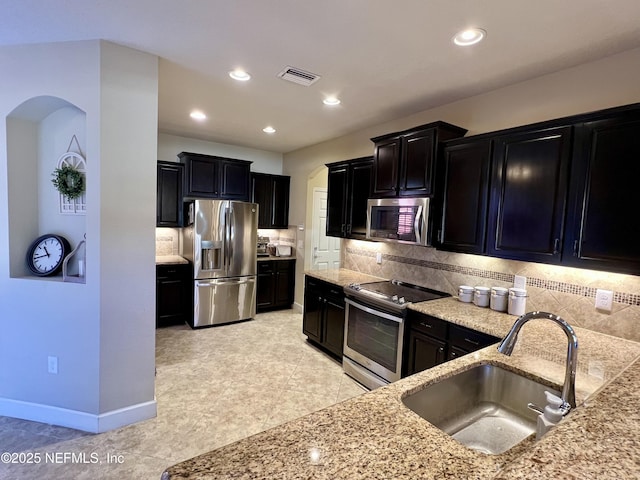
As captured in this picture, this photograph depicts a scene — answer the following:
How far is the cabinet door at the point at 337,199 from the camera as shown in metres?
3.91

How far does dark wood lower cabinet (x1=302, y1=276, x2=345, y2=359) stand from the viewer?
139 inches

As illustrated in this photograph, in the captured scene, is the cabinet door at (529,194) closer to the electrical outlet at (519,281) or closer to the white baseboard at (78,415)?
the electrical outlet at (519,281)

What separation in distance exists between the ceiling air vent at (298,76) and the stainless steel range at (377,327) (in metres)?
1.97

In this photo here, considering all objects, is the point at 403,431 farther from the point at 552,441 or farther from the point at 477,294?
the point at 477,294

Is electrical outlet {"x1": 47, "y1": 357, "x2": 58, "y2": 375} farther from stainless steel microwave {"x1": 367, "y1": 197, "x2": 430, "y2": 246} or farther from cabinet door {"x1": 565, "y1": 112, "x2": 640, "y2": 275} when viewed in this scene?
cabinet door {"x1": 565, "y1": 112, "x2": 640, "y2": 275}

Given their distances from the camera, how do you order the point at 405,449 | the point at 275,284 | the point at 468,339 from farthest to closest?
the point at 275,284 < the point at 468,339 < the point at 405,449

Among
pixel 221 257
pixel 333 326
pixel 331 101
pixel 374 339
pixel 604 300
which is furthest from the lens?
pixel 221 257

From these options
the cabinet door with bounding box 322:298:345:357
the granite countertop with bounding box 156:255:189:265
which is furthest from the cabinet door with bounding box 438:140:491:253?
the granite countertop with bounding box 156:255:189:265

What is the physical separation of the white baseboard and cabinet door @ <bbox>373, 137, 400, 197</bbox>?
9.10 ft

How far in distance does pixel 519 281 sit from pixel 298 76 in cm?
245

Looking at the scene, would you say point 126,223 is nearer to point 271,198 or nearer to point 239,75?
point 239,75

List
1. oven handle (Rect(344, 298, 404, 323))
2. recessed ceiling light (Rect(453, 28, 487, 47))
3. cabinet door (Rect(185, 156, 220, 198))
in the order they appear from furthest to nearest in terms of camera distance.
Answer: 1. cabinet door (Rect(185, 156, 220, 198))
2. oven handle (Rect(344, 298, 404, 323))
3. recessed ceiling light (Rect(453, 28, 487, 47))

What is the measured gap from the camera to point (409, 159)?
295cm

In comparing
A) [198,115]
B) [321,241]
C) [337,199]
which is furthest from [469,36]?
[321,241]
